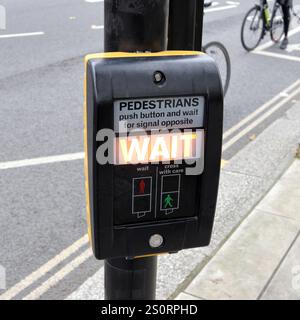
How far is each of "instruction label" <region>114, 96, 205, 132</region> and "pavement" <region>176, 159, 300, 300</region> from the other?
6.69ft

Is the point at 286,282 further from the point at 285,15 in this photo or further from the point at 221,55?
the point at 285,15

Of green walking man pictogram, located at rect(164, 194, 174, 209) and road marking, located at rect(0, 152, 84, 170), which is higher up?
green walking man pictogram, located at rect(164, 194, 174, 209)

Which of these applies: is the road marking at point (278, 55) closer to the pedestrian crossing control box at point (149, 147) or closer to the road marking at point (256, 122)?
the road marking at point (256, 122)

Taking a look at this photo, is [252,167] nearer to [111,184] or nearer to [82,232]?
[82,232]

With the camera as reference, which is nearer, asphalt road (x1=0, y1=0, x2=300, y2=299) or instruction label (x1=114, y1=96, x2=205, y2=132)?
instruction label (x1=114, y1=96, x2=205, y2=132)

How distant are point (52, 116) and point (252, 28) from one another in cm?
497

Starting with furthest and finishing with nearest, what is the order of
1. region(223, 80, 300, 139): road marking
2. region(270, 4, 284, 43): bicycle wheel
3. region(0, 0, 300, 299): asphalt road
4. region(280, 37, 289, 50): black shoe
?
region(280, 37, 289, 50): black shoe < region(270, 4, 284, 43): bicycle wheel < region(223, 80, 300, 139): road marking < region(0, 0, 300, 299): asphalt road

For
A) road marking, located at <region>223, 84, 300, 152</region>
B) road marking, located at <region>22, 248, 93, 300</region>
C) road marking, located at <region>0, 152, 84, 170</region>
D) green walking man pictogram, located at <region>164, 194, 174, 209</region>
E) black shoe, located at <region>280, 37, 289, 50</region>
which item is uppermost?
green walking man pictogram, located at <region>164, 194, 174, 209</region>

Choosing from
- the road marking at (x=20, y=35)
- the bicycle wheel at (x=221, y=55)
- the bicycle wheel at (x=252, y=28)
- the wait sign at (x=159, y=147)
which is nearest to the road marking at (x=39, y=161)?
the bicycle wheel at (x=221, y=55)

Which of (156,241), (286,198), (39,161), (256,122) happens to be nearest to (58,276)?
(39,161)

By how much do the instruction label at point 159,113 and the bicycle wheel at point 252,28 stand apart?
8584 mm

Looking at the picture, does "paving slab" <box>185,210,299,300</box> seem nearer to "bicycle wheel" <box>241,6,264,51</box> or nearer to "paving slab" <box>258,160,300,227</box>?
"paving slab" <box>258,160,300,227</box>

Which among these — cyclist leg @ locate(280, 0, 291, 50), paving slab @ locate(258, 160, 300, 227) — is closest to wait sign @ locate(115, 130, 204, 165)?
paving slab @ locate(258, 160, 300, 227)

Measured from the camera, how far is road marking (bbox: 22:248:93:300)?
350 centimetres
